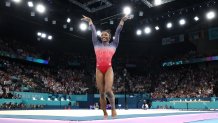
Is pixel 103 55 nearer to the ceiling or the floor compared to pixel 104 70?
nearer to the ceiling

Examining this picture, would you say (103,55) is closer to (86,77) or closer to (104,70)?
(104,70)

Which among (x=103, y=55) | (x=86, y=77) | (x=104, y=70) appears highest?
(x=86, y=77)

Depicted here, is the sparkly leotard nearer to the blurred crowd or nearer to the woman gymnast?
the woman gymnast

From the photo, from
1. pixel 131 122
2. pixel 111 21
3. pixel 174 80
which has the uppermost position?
pixel 111 21

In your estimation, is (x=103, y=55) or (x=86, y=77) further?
(x=86, y=77)

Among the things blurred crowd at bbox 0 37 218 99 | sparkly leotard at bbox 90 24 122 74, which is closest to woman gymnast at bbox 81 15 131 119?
sparkly leotard at bbox 90 24 122 74

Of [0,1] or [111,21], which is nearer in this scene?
[0,1]

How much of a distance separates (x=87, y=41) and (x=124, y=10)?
14.6 metres

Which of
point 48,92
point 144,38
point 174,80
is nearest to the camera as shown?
point 48,92

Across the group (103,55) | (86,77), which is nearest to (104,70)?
(103,55)

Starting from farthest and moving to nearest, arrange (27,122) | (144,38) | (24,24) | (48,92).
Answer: (144,38), (24,24), (48,92), (27,122)

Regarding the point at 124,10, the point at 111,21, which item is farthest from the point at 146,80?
the point at 124,10

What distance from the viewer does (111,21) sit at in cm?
2741

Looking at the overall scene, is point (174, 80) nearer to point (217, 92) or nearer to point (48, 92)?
point (217, 92)
